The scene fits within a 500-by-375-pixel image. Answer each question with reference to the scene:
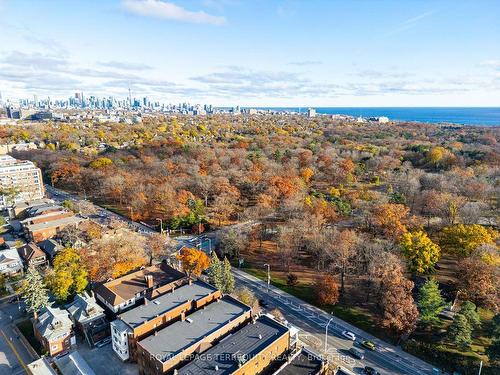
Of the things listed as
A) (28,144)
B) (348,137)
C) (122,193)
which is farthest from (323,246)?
(28,144)

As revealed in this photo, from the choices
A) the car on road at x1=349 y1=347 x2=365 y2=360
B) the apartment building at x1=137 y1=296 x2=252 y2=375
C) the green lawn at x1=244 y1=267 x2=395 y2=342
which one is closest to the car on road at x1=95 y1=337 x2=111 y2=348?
the apartment building at x1=137 y1=296 x2=252 y2=375

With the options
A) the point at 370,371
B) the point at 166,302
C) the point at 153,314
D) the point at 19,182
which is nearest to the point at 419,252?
the point at 370,371

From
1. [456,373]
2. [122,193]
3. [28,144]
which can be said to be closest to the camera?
[456,373]

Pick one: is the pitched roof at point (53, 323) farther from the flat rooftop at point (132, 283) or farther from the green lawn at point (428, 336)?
the green lawn at point (428, 336)

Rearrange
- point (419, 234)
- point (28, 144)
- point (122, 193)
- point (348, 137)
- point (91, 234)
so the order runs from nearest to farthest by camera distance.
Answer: point (419, 234) → point (91, 234) → point (122, 193) → point (28, 144) → point (348, 137)

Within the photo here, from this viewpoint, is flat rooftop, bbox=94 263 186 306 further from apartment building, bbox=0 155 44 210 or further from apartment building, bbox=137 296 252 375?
apartment building, bbox=0 155 44 210

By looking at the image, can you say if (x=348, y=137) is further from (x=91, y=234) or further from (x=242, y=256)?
(x=91, y=234)
